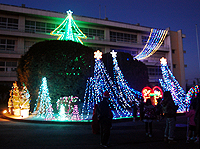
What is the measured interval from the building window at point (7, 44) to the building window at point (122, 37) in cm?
1702

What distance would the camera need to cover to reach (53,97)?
47.6 ft

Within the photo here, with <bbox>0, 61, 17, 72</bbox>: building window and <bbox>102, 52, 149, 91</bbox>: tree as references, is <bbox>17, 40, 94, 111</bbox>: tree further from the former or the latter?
<bbox>0, 61, 17, 72</bbox>: building window

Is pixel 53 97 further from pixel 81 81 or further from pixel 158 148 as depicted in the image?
pixel 158 148

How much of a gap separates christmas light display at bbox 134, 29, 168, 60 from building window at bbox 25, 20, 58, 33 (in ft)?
54.3

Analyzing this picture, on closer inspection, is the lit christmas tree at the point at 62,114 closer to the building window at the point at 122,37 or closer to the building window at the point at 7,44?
the building window at the point at 7,44

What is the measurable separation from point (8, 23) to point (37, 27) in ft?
13.7

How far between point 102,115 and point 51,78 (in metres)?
9.51

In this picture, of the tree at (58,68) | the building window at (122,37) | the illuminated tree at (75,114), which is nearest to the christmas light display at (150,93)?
the tree at (58,68)

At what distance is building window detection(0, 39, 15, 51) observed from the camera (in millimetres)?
27766

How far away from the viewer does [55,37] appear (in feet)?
98.5

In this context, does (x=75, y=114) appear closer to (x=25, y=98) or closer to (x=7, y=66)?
(x=25, y=98)

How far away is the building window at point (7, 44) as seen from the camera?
91.1 feet

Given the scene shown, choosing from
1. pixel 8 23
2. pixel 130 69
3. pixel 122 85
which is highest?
pixel 8 23

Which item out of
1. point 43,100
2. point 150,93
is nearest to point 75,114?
point 43,100
